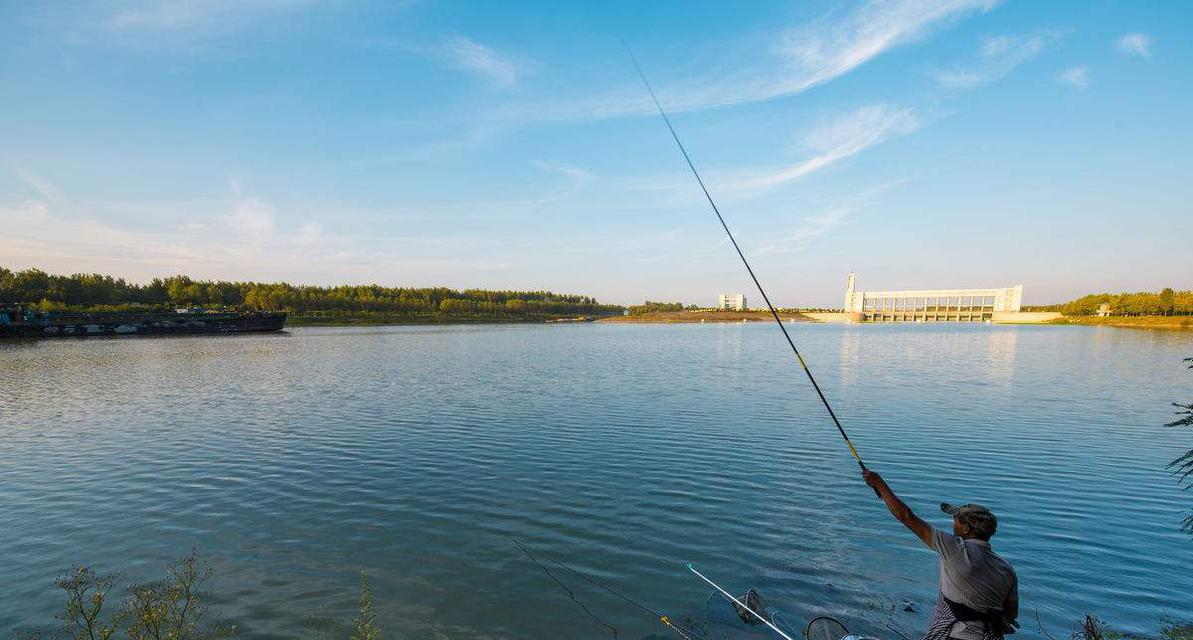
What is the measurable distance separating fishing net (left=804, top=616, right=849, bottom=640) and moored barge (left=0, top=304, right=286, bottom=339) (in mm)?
134722

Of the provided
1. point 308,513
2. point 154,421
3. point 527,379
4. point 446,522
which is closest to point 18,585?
point 308,513

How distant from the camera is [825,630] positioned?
704 centimetres

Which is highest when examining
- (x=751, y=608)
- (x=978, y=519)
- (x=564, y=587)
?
(x=978, y=519)

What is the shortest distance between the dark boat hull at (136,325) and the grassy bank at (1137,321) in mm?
208452

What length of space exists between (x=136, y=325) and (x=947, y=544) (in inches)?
5606

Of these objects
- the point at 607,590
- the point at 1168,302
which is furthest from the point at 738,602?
the point at 1168,302

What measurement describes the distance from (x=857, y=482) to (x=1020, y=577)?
18.8 ft

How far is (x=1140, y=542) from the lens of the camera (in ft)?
37.4

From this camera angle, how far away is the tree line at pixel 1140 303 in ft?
465

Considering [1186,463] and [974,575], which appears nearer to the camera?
[974,575]

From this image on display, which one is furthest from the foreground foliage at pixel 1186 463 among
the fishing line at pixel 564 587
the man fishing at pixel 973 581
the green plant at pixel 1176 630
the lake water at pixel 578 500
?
the fishing line at pixel 564 587

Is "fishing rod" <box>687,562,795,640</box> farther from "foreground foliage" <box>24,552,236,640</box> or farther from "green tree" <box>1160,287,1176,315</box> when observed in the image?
"green tree" <box>1160,287,1176,315</box>

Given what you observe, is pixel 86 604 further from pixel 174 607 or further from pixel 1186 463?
pixel 1186 463

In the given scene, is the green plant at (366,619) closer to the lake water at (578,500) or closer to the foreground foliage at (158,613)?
the foreground foliage at (158,613)
